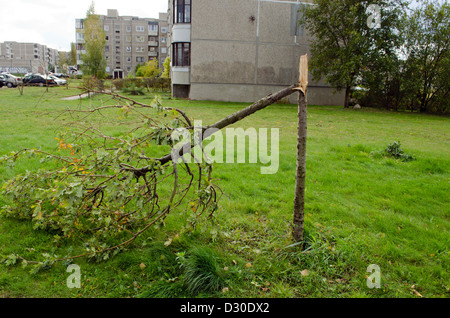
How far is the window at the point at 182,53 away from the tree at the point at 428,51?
51.9 ft

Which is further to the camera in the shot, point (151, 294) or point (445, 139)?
point (445, 139)

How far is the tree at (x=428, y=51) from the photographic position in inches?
902

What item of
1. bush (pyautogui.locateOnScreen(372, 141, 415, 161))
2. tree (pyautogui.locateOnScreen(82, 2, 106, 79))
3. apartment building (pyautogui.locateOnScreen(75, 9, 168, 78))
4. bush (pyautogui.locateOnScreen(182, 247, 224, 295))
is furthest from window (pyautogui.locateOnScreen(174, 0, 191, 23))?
apartment building (pyautogui.locateOnScreen(75, 9, 168, 78))

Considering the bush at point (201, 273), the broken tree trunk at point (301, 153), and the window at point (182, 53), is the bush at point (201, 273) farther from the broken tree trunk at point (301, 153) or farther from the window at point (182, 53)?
the window at point (182, 53)

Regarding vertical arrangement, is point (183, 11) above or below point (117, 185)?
above

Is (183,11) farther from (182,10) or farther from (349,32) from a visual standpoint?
(349,32)

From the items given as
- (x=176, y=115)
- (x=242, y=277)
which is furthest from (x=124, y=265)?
(x=176, y=115)

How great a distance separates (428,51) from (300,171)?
25544mm

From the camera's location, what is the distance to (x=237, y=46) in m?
26.0

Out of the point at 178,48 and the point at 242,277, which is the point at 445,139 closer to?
the point at 242,277

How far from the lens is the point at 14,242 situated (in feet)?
12.1

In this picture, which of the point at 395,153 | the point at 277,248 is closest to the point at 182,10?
the point at 395,153
